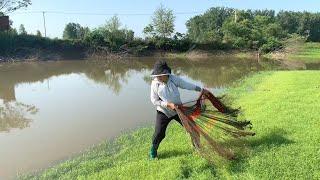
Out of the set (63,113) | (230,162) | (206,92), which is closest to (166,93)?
(206,92)

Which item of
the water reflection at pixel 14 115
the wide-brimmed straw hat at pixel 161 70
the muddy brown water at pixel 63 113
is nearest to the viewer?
the wide-brimmed straw hat at pixel 161 70

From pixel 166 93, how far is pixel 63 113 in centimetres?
859

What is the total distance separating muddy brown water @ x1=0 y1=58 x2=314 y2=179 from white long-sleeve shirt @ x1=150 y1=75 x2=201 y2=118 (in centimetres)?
333

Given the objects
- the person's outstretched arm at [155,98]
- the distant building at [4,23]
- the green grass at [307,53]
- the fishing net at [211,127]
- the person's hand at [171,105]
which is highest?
the distant building at [4,23]

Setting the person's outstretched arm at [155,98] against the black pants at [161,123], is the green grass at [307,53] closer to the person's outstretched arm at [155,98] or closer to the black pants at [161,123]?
the black pants at [161,123]

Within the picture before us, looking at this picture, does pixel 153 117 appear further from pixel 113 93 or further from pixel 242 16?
pixel 242 16

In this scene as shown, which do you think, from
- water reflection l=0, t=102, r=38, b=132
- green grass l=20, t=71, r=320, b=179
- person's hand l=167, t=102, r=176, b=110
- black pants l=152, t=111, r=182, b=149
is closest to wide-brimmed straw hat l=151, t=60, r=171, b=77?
person's hand l=167, t=102, r=176, b=110

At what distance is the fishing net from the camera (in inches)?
281

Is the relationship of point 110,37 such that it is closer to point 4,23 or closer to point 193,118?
point 4,23

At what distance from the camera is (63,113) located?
1526cm

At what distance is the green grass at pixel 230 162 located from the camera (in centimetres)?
660

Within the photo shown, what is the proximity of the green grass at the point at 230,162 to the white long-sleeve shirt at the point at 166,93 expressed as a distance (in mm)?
884

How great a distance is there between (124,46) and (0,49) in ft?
41.8

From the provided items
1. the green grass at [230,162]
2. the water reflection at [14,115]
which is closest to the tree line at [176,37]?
the water reflection at [14,115]
